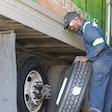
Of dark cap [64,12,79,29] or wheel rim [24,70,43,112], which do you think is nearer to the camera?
wheel rim [24,70,43,112]

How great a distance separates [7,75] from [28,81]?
0.57 meters

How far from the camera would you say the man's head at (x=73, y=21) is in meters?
4.54

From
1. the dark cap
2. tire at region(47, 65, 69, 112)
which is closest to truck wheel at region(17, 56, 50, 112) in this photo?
tire at region(47, 65, 69, 112)

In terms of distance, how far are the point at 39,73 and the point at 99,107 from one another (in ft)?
2.73

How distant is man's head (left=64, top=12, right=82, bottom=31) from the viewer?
4.54 metres

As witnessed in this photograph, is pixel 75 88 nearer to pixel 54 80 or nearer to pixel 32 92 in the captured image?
pixel 32 92

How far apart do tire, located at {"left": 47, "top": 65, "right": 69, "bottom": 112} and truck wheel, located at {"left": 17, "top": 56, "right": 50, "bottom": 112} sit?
13 cm

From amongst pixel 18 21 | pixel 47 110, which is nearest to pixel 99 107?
pixel 47 110

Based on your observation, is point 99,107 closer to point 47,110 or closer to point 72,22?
point 47,110

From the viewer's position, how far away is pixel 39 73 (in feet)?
15.2

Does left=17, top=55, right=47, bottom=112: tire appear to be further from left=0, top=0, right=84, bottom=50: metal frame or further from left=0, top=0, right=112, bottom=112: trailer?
left=0, top=0, right=84, bottom=50: metal frame

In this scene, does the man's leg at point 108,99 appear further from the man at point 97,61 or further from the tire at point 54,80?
the tire at point 54,80

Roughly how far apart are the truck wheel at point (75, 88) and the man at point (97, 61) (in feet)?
0.34

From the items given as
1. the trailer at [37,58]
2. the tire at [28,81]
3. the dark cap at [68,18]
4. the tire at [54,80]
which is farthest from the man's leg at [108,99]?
the dark cap at [68,18]
